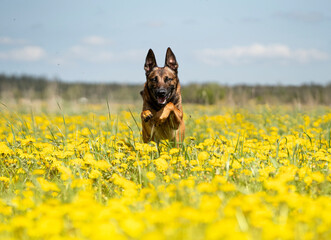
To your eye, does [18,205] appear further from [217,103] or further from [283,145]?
[217,103]

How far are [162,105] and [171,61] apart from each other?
0.80 meters

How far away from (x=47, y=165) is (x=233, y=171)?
1.79 meters

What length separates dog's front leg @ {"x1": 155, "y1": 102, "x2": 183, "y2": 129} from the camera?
13.6ft

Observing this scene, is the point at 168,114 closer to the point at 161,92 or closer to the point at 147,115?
the point at 147,115

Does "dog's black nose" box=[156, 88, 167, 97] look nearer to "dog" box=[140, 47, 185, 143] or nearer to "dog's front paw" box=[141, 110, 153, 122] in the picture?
"dog" box=[140, 47, 185, 143]

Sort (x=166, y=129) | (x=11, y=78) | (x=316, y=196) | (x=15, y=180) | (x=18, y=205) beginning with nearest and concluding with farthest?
(x=18, y=205) < (x=316, y=196) < (x=15, y=180) < (x=166, y=129) < (x=11, y=78)

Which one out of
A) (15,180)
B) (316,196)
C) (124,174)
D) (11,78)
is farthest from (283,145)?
(11,78)

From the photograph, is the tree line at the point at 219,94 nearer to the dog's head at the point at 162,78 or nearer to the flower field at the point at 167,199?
the dog's head at the point at 162,78

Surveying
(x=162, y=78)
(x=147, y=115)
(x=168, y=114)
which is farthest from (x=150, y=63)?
(x=168, y=114)

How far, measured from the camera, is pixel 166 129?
15.0 ft

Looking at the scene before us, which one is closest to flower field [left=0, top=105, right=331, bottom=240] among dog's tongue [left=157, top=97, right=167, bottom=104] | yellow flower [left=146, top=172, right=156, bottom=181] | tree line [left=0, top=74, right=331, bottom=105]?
yellow flower [left=146, top=172, right=156, bottom=181]

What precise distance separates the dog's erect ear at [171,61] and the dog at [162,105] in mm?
55

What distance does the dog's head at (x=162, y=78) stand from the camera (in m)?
4.54

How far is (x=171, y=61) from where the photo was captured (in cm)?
500
